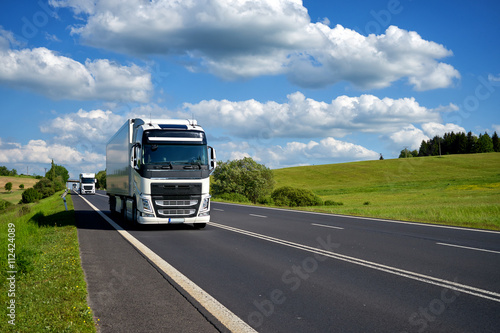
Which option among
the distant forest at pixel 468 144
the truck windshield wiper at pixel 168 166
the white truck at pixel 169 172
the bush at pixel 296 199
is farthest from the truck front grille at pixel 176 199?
the distant forest at pixel 468 144

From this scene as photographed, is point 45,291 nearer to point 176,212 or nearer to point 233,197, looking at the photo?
point 176,212

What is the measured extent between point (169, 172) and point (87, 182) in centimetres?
5205

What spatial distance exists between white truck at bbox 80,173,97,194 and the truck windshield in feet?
167

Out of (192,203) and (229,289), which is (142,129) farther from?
(229,289)

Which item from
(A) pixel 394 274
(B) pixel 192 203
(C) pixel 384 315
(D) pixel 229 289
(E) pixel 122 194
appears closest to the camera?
(C) pixel 384 315

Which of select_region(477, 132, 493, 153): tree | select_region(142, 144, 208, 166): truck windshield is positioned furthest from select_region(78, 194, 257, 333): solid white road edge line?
select_region(477, 132, 493, 153): tree

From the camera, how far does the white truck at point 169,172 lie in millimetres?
13570

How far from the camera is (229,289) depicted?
6141mm

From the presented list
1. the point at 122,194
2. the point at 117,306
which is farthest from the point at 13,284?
the point at 122,194

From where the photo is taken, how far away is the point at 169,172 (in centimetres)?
1368

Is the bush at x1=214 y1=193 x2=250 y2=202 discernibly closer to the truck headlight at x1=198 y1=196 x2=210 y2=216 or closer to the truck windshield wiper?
the truck headlight at x1=198 y1=196 x2=210 y2=216

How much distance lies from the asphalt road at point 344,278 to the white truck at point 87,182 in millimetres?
52359

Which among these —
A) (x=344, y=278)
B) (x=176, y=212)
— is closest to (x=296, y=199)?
(x=176, y=212)

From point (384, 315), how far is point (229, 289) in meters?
2.26
